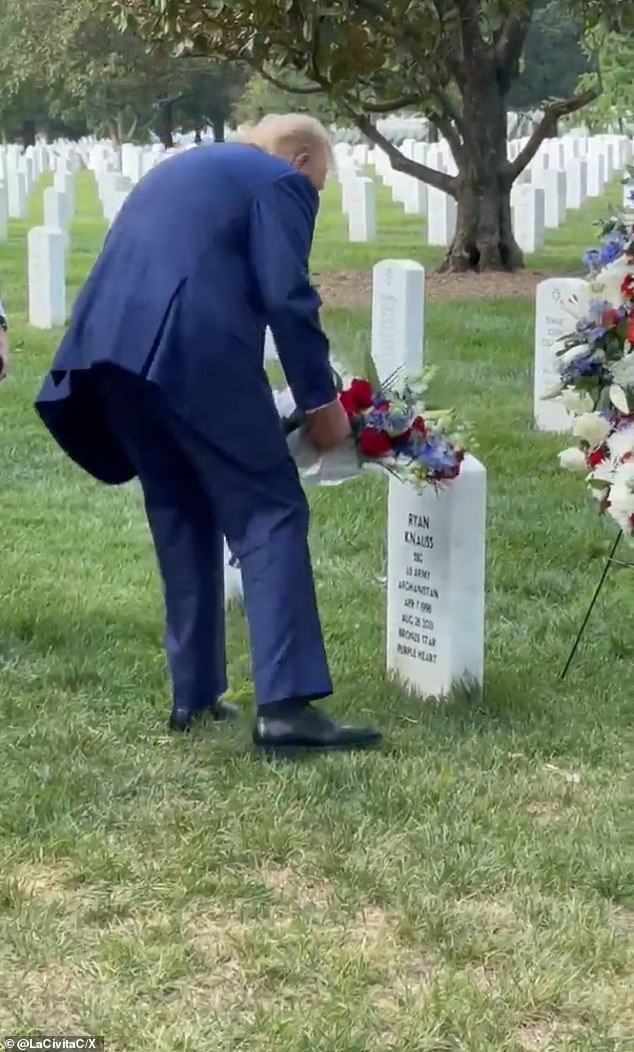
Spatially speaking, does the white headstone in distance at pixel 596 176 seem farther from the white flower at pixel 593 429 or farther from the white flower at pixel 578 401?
the white flower at pixel 593 429

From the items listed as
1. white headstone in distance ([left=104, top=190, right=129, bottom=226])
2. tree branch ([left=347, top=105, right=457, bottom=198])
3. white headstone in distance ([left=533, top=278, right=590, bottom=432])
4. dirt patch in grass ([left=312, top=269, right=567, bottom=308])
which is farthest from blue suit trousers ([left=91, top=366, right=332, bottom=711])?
white headstone in distance ([left=104, top=190, right=129, bottom=226])

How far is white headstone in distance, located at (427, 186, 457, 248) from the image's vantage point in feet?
69.0

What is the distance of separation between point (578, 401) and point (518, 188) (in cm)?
1729

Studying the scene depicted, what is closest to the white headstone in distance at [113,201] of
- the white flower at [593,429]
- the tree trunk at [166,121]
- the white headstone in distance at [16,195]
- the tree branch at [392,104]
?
the white headstone in distance at [16,195]

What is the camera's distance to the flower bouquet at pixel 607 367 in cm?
491

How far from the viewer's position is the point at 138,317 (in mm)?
4504

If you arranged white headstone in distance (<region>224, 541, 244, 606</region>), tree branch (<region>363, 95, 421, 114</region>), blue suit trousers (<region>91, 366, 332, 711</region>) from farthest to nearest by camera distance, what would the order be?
1. tree branch (<region>363, 95, 421, 114</region>)
2. white headstone in distance (<region>224, 541, 244, 606</region>)
3. blue suit trousers (<region>91, 366, 332, 711</region>)

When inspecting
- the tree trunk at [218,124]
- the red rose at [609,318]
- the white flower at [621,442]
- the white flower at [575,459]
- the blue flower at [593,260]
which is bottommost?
the white flower at [575,459]

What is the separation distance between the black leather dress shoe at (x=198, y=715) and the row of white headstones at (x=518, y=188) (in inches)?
257

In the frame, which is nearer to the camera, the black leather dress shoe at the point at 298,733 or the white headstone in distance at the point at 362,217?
the black leather dress shoe at the point at 298,733

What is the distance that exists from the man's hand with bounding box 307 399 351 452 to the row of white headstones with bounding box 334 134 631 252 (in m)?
6.41

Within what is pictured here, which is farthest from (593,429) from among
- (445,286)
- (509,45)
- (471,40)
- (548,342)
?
(509,45)

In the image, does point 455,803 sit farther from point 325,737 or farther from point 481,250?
point 481,250

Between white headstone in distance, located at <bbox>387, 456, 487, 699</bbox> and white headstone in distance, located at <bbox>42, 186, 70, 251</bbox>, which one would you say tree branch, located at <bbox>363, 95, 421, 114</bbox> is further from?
white headstone in distance, located at <bbox>387, 456, 487, 699</bbox>
